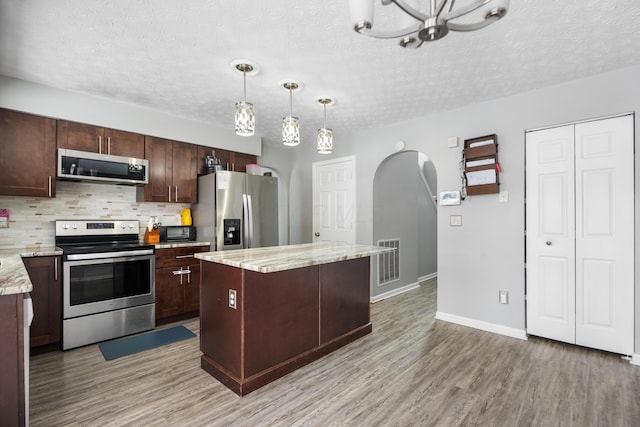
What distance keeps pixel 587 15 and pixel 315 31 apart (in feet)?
5.52

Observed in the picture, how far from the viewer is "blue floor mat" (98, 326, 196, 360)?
9.29 feet

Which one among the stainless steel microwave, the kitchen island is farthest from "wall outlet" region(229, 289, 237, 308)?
the stainless steel microwave

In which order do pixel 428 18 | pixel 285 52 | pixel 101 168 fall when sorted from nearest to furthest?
pixel 428 18, pixel 285 52, pixel 101 168

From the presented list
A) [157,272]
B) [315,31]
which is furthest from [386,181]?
[157,272]

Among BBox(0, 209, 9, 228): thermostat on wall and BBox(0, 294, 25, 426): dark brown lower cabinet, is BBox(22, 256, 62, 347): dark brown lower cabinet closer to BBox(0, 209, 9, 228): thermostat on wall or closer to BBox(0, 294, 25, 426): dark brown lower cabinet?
BBox(0, 209, 9, 228): thermostat on wall

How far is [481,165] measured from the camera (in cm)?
339

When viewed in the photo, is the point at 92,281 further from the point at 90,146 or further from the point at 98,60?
the point at 98,60

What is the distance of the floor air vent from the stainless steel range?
293 cm

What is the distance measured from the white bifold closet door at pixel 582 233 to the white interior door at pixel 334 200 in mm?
2214

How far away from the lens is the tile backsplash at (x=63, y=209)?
3078 millimetres

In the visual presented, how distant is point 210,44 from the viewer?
2.28 meters

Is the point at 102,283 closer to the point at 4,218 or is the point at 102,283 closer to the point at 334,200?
the point at 4,218

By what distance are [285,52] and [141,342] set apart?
2921mm

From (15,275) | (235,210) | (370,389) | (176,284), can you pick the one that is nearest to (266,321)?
(370,389)
